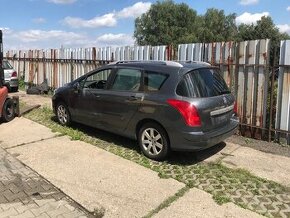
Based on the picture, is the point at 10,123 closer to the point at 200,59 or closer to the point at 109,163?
the point at 109,163

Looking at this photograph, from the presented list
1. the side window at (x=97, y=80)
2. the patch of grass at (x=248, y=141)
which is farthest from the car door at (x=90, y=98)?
the patch of grass at (x=248, y=141)

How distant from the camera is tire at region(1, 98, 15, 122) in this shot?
927 cm

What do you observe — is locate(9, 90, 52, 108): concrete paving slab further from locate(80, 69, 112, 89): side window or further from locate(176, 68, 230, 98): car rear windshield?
locate(176, 68, 230, 98): car rear windshield

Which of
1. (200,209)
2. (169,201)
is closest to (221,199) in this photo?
(200,209)

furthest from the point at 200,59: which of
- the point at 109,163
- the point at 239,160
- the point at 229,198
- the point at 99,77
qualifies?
the point at 229,198

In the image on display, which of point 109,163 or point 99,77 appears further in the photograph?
point 99,77

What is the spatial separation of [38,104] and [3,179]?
21.5 ft

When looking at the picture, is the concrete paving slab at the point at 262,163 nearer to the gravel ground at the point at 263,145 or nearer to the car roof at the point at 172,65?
the gravel ground at the point at 263,145

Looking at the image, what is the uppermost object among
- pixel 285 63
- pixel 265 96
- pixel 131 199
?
pixel 285 63

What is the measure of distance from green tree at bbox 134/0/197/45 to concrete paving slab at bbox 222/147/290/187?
→ 201ft

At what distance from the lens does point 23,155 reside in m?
6.50

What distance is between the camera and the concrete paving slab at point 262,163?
215 inches

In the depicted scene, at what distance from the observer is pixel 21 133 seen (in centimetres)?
812

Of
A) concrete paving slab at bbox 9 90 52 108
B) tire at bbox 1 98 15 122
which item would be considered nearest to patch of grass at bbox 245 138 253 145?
tire at bbox 1 98 15 122
